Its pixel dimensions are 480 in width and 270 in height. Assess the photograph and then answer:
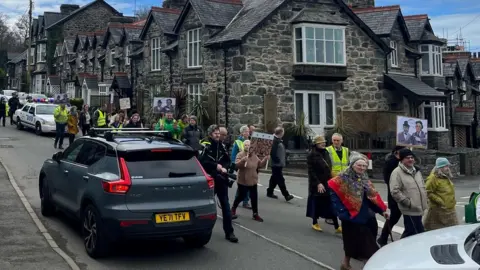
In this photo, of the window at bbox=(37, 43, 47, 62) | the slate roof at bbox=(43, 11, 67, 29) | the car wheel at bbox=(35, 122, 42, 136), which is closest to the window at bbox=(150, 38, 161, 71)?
the car wheel at bbox=(35, 122, 42, 136)

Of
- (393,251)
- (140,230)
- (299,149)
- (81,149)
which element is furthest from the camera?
(299,149)

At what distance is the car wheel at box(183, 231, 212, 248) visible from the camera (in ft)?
24.3

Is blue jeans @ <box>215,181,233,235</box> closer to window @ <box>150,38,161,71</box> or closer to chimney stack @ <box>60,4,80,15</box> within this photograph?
window @ <box>150,38,161,71</box>

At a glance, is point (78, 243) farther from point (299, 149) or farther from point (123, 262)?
point (299, 149)

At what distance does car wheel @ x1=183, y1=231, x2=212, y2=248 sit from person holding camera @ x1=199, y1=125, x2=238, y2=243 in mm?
608

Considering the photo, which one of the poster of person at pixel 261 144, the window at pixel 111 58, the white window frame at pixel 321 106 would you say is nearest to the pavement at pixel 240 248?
the poster of person at pixel 261 144

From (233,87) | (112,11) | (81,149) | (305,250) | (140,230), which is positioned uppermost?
(112,11)

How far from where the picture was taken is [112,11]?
5569cm

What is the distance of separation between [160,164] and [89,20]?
52024 millimetres

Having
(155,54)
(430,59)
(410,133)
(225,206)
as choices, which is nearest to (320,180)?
(225,206)

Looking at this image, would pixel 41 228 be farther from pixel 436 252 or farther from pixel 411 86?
pixel 411 86

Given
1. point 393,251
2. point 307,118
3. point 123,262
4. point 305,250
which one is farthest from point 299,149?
point 393,251

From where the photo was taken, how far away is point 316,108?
2319cm

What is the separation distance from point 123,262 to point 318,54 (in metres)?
17.7
